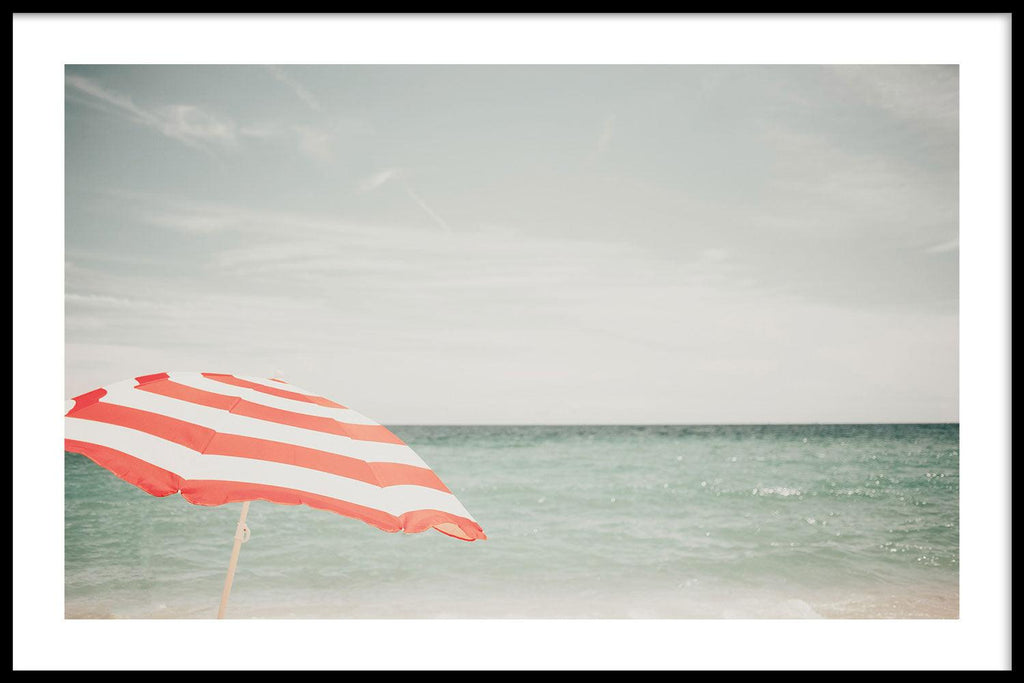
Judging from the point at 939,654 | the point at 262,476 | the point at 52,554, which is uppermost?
the point at 262,476

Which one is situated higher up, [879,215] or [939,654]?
[879,215]

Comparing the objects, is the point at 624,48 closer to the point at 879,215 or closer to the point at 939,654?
the point at 879,215

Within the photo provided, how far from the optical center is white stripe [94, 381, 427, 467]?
157 cm

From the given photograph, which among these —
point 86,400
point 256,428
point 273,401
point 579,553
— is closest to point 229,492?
point 256,428

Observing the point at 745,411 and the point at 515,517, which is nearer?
the point at 745,411

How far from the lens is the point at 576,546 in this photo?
5270 mm

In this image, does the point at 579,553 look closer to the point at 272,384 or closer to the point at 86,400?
the point at 272,384

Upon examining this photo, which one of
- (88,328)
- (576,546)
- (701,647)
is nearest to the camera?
(701,647)

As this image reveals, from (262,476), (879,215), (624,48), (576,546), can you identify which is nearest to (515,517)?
(576,546)

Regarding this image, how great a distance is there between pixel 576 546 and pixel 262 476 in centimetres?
418

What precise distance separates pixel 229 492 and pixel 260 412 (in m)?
0.27

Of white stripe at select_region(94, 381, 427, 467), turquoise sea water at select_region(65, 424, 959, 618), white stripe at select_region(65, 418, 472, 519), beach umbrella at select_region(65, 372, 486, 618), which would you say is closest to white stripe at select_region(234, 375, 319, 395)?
beach umbrella at select_region(65, 372, 486, 618)

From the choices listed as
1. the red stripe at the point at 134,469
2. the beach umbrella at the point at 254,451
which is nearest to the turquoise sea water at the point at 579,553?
the beach umbrella at the point at 254,451

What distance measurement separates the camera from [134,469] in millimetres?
1451
